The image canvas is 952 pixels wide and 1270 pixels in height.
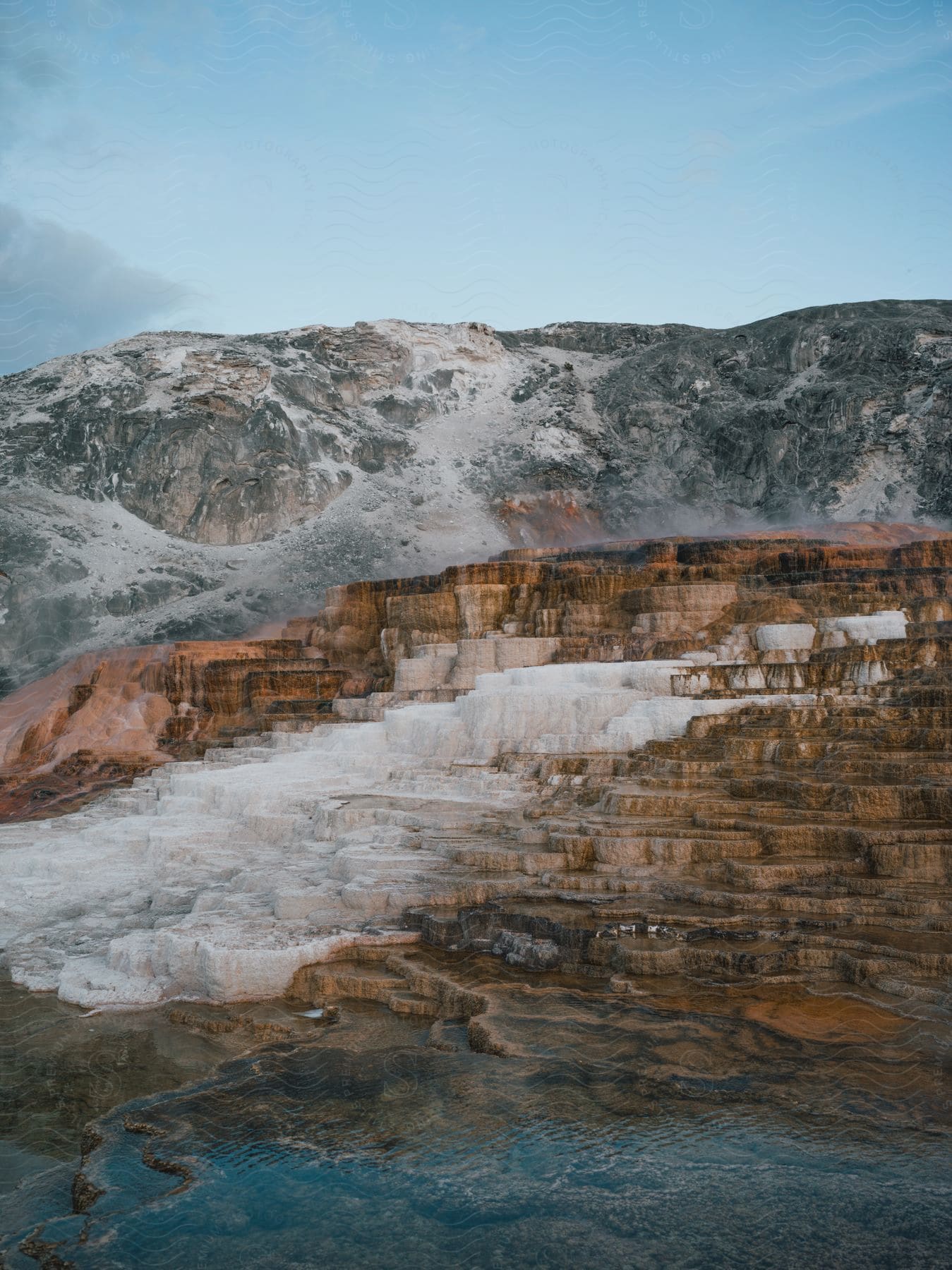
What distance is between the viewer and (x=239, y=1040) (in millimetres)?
5570

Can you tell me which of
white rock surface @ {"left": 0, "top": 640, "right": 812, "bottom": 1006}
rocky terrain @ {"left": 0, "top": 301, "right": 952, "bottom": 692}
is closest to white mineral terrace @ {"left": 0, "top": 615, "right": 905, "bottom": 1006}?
white rock surface @ {"left": 0, "top": 640, "right": 812, "bottom": 1006}

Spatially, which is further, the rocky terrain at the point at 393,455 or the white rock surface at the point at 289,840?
the rocky terrain at the point at 393,455

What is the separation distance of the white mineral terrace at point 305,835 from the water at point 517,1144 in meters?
0.89

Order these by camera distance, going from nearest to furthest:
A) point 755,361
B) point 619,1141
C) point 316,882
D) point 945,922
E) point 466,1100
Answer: point 619,1141 < point 466,1100 < point 945,922 < point 316,882 < point 755,361

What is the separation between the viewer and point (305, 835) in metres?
9.46

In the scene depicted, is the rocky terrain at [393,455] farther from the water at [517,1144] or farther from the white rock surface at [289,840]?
the water at [517,1144]

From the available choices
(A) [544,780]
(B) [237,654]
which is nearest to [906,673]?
(A) [544,780]

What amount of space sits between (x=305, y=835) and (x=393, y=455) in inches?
1114

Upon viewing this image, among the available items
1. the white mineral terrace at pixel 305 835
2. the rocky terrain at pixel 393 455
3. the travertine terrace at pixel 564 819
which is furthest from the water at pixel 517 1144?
the rocky terrain at pixel 393 455

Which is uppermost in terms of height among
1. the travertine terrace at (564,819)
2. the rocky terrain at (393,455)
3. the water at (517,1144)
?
the rocky terrain at (393,455)

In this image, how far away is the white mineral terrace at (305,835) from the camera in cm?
659

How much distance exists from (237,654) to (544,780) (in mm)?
10608

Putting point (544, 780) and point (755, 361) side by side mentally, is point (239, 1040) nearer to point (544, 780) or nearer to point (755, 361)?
point (544, 780)

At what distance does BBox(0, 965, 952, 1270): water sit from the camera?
137 inches
